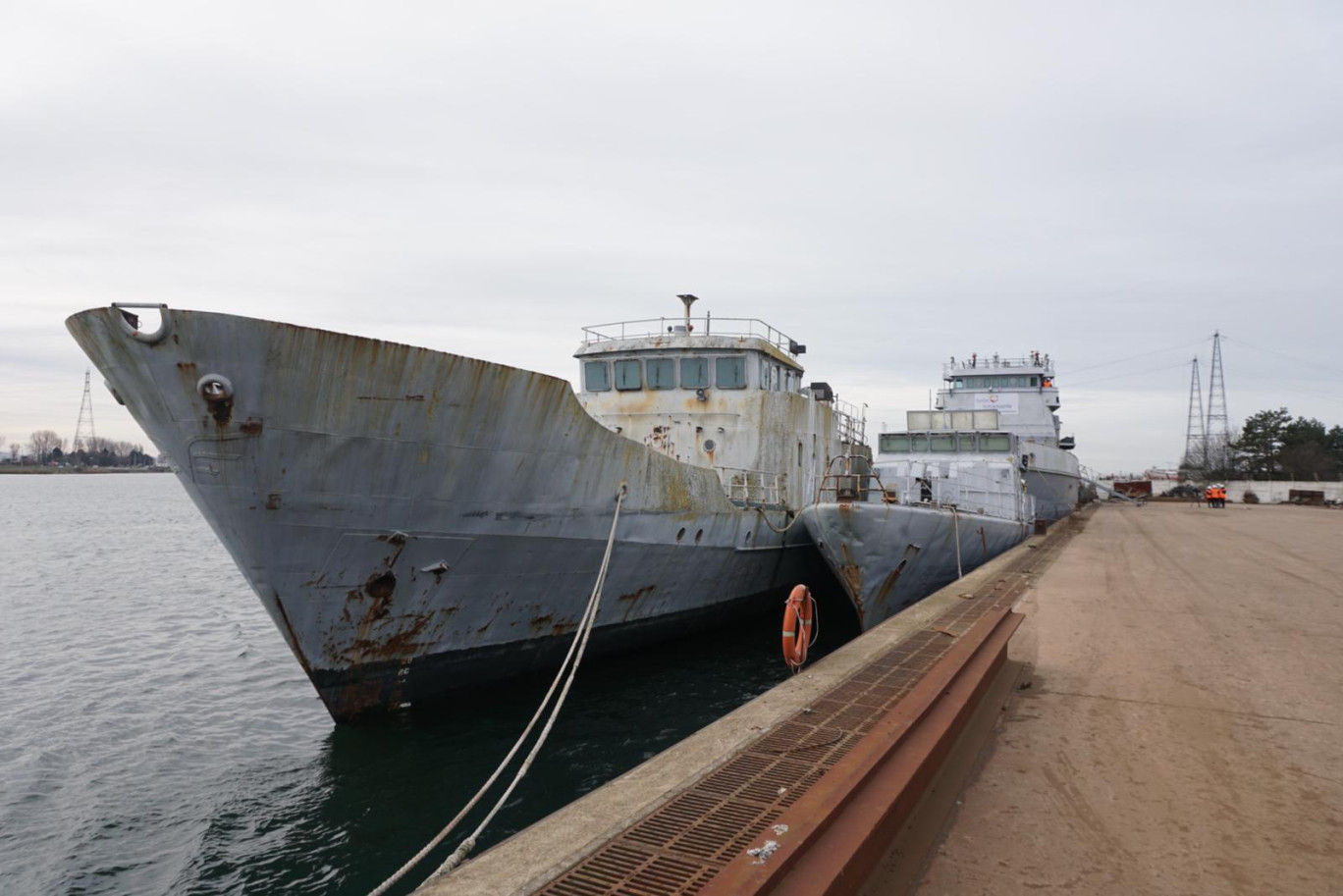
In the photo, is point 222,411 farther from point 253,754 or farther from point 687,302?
point 687,302

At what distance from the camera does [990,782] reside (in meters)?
4.41

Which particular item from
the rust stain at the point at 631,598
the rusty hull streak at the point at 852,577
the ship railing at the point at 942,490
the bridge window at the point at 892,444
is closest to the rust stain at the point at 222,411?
the rust stain at the point at 631,598

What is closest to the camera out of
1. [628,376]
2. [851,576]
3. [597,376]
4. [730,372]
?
[851,576]

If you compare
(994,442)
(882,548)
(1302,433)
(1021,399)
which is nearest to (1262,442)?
(1302,433)

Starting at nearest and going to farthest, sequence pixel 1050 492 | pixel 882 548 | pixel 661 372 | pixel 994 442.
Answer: pixel 882 548, pixel 661 372, pixel 994 442, pixel 1050 492

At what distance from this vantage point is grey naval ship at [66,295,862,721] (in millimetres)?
7008

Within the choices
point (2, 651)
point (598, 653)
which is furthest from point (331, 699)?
point (2, 651)

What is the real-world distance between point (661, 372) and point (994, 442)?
11.6 metres

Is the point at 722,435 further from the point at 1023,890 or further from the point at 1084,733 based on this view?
the point at 1023,890

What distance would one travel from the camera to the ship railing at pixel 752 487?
13.8 m

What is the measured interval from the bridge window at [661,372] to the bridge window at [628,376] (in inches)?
6.8

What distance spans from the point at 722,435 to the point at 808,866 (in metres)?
11.5

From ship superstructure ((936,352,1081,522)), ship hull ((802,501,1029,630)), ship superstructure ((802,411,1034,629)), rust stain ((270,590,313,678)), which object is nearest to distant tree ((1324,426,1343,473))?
ship superstructure ((936,352,1081,522))

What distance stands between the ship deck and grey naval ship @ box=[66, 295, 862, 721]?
370 centimetres
